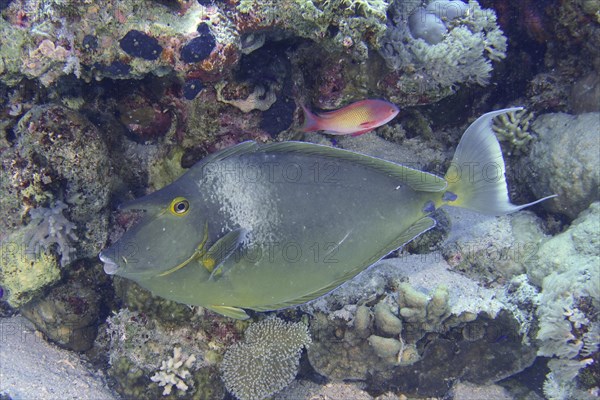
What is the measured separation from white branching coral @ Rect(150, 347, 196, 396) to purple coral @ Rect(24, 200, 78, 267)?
131cm

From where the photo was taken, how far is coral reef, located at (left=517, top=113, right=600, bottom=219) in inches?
158

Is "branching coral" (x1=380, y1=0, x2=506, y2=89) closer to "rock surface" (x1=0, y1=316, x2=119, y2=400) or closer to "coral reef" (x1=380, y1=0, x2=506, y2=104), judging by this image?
"coral reef" (x1=380, y1=0, x2=506, y2=104)

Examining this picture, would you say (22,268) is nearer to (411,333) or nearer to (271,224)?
(271,224)

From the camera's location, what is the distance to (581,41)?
439 centimetres

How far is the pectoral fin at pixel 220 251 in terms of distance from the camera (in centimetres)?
246

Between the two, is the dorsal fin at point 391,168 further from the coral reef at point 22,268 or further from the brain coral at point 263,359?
the coral reef at point 22,268

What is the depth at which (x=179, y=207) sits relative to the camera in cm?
245

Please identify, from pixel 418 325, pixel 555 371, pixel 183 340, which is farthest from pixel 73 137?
pixel 555 371

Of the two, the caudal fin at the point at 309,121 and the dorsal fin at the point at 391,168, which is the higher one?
the dorsal fin at the point at 391,168

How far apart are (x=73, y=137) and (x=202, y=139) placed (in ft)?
3.35

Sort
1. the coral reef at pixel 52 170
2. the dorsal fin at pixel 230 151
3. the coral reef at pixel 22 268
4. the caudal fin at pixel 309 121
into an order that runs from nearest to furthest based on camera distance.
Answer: the dorsal fin at pixel 230 151 → the coral reef at pixel 52 170 → the coral reef at pixel 22 268 → the caudal fin at pixel 309 121

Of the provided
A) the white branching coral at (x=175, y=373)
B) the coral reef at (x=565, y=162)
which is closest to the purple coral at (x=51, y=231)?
the white branching coral at (x=175, y=373)

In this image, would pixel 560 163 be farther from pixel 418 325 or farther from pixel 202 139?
pixel 202 139

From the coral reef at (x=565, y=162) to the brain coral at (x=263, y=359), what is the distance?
309 centimetres
